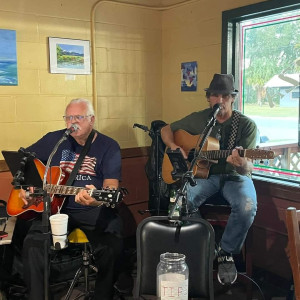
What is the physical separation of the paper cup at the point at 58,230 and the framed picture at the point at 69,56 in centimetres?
143

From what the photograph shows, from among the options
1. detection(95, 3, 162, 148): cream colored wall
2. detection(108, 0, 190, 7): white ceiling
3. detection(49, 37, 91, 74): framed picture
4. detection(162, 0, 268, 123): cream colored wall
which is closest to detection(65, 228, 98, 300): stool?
detection(95, 3, 162, 148): cream colored wall

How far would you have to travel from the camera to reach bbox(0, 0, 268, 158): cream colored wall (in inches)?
121

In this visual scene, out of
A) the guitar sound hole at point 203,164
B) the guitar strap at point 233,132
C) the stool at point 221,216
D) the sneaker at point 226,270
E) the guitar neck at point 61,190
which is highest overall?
the guitar strap at point 233,132

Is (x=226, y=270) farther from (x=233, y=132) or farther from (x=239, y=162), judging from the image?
(x=233, y=132)

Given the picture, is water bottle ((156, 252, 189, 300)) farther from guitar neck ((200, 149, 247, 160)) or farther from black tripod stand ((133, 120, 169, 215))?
black tripod stand ((133, 120, 169, 215))

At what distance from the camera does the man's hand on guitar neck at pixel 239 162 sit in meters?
2.56

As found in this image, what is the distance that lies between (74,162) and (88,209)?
1.06ft

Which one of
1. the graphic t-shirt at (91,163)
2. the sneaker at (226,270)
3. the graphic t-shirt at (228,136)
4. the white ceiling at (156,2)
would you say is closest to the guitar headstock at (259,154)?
the graphic t-shirt at (228,136)

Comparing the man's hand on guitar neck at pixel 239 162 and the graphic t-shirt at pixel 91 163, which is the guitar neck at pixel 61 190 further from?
the man's hand on guitar neck at pixel 239 162

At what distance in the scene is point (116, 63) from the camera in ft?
11.6

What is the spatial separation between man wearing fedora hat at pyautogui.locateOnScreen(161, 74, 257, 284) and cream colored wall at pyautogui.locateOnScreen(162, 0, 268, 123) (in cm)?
51

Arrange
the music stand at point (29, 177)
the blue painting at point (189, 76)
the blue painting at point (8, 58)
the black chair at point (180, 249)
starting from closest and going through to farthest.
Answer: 1. the black chair at point (180, 249)
2. the music stand at point (29, 177)
3. the blue painting at point (8, 58)
4. the blue painting at point (189, 76)

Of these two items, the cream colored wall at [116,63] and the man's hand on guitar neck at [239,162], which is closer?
the man's hand on guitar neck at [239,162]

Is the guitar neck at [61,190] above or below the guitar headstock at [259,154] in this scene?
below
